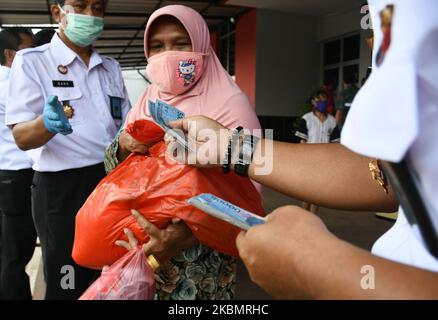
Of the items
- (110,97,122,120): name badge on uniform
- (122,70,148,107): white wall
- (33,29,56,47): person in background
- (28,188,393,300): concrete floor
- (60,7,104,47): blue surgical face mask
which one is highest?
(122,70,148,107): white wall

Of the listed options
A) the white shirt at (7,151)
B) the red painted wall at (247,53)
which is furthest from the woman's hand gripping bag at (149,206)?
the red painted wall at (247,53)

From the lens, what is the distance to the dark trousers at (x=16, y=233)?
244 cm

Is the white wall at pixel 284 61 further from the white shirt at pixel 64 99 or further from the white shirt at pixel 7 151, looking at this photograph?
the white shirt at pixel 64 99

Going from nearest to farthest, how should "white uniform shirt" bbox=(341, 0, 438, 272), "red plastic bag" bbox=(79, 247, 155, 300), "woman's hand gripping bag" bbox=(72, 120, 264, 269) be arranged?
"white uniform shirt" bbox=(341, 0, 438, 272) < "red plastic bag" bbox=(79, 247, 155, 300) < "woman's hand gripping bag" bbox=(72, 120, 264, 269)

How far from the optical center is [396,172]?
1.74 ft

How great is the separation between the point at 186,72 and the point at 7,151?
170 centimetres

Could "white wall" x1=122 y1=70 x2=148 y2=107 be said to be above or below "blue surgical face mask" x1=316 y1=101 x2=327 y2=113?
above

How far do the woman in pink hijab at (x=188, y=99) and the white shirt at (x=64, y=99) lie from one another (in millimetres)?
410

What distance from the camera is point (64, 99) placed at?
186 cm

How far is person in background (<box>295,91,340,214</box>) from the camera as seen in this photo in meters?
5.30

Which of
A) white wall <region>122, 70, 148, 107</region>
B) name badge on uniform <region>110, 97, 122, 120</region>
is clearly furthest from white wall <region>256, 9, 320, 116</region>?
white wall <region>122, 70, 148, 107</region>

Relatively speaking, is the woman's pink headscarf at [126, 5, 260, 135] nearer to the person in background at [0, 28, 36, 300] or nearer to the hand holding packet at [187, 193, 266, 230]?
the hand holding packet at [187, 193, 266, 230]

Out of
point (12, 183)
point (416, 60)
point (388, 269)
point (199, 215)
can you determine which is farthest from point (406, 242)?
point (12, 183)
